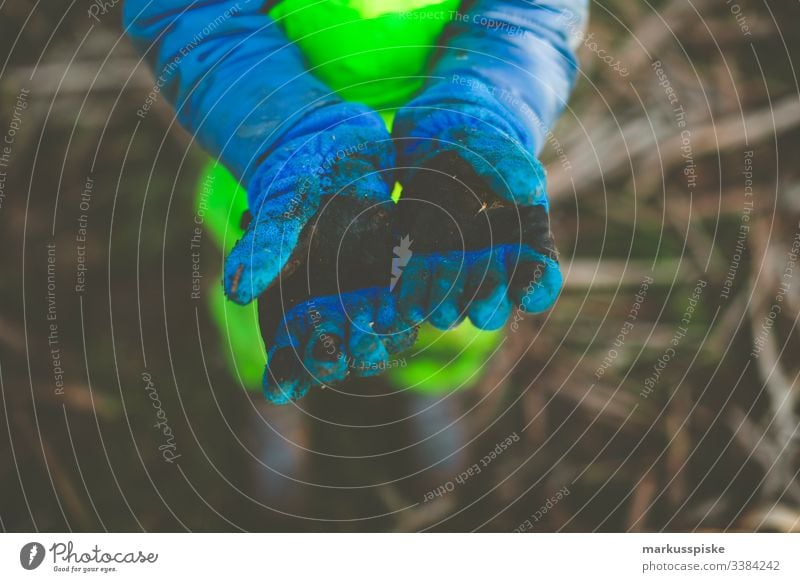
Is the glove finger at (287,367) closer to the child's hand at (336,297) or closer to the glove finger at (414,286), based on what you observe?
the child's hand at (336,297)

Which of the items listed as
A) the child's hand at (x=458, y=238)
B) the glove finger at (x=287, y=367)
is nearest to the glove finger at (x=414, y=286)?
the child's hand at (x=458, y=238)

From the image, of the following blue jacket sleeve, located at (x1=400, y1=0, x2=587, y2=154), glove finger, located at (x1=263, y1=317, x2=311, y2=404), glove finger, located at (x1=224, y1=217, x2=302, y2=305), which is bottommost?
glove finger, located at (x1=263, y1=317, x2=311, y2=404)

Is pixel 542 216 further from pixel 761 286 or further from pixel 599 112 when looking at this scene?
pixel 761 286

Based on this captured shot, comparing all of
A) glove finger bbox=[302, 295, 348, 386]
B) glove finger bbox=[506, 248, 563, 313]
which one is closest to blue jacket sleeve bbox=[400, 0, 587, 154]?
glove finger bbox=[506, 248, 563, 313]

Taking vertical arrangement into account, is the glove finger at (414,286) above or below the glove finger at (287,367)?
above

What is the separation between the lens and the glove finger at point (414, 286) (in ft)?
2.42

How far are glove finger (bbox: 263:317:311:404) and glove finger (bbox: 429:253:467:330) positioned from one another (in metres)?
0.14

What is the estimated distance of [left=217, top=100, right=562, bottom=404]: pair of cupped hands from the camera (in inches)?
28.5

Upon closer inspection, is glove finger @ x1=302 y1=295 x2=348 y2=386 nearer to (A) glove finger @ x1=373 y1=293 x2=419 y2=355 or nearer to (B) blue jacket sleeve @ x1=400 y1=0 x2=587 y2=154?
(A) glove finger @ x1=373 y1=293 x2=419 y2=355

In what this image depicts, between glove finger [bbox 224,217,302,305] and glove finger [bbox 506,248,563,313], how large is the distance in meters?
0.23

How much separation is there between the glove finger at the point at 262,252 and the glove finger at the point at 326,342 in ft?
0.17

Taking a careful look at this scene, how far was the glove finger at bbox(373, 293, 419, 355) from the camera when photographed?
2.43 ft

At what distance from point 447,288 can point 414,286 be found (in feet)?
0.12

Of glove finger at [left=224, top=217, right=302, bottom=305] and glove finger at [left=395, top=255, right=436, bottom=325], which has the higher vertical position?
glove finger at [left=224, top=217, right=302, bottom=305]
